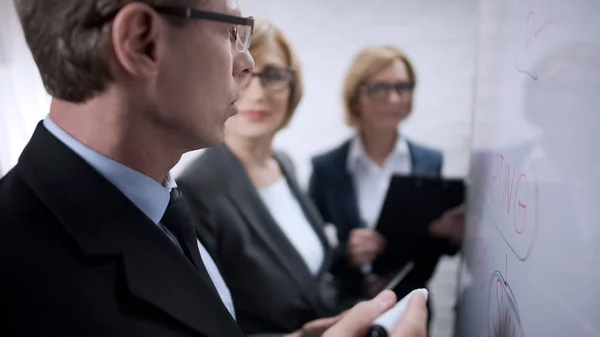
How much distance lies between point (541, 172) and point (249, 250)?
84 centimetres

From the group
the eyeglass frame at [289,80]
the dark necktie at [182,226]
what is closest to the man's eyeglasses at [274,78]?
the eyeglass frame at [289,80]

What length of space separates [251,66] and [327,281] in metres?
0.95

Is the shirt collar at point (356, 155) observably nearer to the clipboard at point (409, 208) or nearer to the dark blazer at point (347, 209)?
the dark blazer at point (347, 209)

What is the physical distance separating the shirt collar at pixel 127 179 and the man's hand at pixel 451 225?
0.97 metres

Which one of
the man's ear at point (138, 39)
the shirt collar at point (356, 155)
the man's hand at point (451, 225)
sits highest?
the man's ear at point (138, 39)

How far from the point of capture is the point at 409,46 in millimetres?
1422

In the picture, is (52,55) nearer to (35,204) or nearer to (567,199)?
(35,204)

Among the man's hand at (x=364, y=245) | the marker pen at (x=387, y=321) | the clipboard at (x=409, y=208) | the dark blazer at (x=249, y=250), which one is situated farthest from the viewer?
the man's hand at (x=364, y=245)

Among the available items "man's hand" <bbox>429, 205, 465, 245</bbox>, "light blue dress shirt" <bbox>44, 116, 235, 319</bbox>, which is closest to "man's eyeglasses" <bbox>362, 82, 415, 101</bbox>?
"man's hand" <bbox>429, 205, 465, 245</bbox>

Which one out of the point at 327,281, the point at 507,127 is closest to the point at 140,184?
the point at 507,127

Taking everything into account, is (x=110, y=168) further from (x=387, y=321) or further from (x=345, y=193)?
(x=345, y=193)

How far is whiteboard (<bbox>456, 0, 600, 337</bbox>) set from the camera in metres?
0.48

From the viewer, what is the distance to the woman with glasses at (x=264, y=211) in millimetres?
1243

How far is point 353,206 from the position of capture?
1493mm
